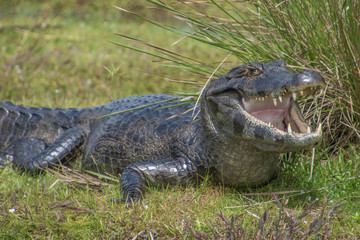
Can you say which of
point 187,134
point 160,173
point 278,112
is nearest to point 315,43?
point 278,112

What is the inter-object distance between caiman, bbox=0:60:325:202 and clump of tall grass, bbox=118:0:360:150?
0.43 m

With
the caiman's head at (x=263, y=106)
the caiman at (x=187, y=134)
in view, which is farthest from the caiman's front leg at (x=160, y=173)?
the caiman's head at (x=263, y=106)

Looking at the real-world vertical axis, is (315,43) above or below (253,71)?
above

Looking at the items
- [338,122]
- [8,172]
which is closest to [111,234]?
[8,172]

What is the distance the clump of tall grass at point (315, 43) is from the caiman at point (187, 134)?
1.42ft

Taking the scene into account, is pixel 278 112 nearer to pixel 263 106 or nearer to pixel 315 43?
pixel 263 106

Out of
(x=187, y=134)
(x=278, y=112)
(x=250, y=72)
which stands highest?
(x=250, y=72)

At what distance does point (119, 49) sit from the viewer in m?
9.06

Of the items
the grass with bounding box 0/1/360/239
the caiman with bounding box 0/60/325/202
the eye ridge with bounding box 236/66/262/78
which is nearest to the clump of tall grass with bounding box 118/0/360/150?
the grass with bounding box 0/1/360/239

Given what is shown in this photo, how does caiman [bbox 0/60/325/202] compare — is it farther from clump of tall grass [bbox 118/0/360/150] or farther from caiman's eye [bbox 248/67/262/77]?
clump of tall grass [bbox 118/0/360/150]

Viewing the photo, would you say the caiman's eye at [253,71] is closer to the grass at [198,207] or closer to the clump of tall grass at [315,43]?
the clump of tall grass at [315,43]

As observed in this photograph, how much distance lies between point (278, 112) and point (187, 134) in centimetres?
78

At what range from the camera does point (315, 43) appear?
11.5ft

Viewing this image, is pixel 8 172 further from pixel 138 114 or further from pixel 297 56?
pixel 297 56
